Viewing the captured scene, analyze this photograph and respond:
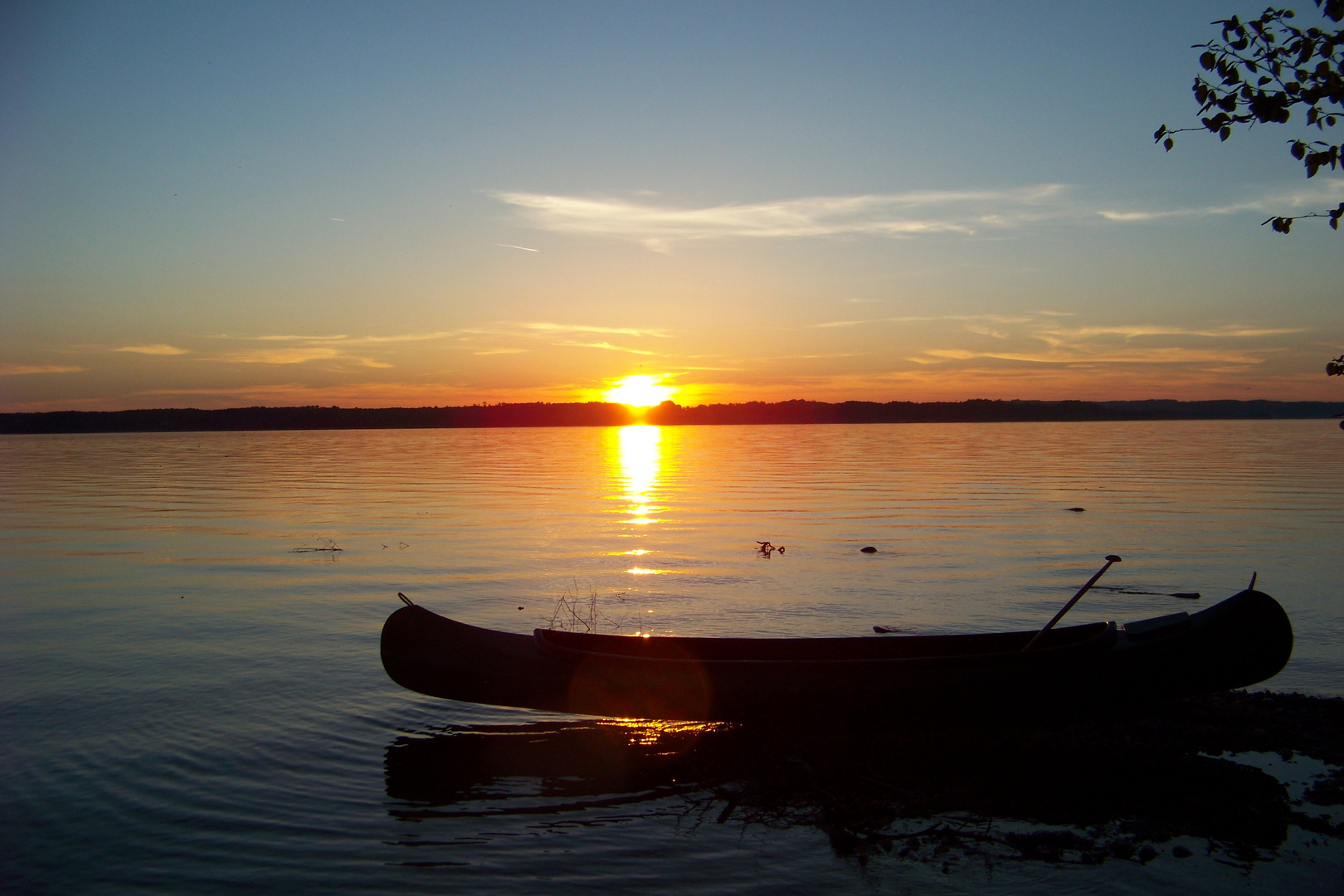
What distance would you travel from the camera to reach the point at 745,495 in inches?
1511

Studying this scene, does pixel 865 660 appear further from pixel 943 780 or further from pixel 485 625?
pixel 485 625

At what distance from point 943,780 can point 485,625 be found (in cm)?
877

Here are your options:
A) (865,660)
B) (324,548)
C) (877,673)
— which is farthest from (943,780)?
(324,548)

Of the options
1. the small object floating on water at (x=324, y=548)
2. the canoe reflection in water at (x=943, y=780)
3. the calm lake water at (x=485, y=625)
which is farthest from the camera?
the small object floating on water at (x=324, y=548)

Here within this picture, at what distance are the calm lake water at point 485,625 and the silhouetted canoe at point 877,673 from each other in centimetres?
72

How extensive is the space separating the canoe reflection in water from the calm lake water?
0.24ft

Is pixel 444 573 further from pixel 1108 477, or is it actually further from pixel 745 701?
pixel 1108 477

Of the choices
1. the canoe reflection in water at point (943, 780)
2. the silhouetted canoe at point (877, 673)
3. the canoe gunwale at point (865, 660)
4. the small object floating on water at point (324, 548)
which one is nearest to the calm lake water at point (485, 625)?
→ the canoe reflection in water at point (943, 780)

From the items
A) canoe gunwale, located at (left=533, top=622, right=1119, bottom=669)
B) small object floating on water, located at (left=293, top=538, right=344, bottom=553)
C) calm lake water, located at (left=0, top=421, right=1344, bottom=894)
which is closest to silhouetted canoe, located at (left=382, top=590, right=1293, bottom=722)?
canoe gunwale, located at (left=533, top=622, right=1119, bottom=669)

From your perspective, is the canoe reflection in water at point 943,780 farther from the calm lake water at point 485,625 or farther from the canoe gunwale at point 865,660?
the canoe gunwale at point 865,660

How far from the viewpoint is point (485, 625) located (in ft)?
49.7

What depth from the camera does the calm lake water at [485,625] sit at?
7.21 m

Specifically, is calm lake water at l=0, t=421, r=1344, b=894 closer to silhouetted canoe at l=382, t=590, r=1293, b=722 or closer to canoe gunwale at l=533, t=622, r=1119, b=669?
silhouetted canoe at l=382, t=590, r=1293, b=722

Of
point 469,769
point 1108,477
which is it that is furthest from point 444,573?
point 1108,477
